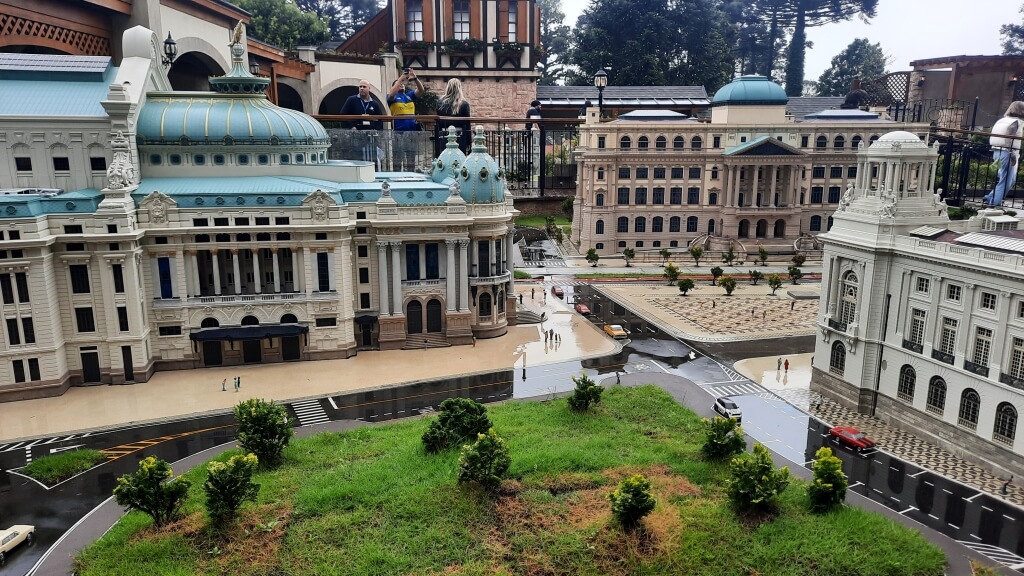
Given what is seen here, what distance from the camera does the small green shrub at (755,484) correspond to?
38.5 meters

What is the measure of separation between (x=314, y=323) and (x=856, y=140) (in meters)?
94.3

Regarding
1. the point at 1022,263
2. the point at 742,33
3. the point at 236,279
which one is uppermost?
the point at 742,33

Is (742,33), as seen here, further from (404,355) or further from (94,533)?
(94,533)

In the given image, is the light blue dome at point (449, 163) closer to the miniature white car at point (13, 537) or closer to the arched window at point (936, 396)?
the arched window at point (936, 396)

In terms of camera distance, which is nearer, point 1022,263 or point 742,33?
point 1022,263

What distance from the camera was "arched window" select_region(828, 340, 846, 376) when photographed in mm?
58750

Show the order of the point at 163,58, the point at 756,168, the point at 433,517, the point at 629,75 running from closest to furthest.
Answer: the point at 433,517, the point at 163,58, the point at 756,168, the point at 629,75

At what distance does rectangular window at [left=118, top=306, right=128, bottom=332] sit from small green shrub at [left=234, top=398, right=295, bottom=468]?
23436 millimetres

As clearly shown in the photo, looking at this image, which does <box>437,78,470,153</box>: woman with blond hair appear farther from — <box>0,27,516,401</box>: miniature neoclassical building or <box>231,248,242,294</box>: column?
<box>231,248,242,294</box>: column

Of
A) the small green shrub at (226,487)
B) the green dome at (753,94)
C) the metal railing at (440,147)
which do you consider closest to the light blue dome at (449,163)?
the metal railing at (440,147)

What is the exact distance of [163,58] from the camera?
78.9 m

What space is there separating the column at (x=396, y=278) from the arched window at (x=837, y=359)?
38.9 meters

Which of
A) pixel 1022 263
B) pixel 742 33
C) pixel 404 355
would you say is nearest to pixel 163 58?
pixel 404 355

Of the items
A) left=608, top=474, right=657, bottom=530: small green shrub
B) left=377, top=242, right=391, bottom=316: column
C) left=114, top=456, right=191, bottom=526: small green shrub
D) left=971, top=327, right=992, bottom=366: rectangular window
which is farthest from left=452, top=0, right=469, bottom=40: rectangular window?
left=608, top=474, right=657, bottom=530: small green shrub
